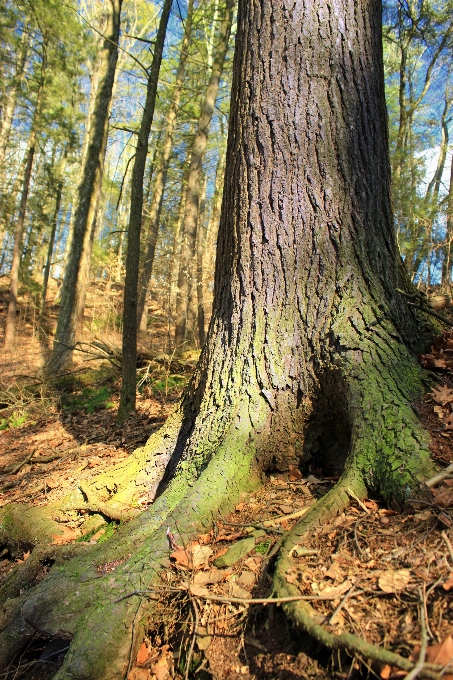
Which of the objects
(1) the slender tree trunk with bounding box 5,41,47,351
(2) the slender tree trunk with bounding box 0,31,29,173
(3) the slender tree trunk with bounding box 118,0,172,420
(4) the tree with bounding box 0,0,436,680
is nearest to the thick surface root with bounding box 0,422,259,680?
(4) the tree with bounding box 0,0,436,680

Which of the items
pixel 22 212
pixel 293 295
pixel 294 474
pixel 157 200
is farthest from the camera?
pixel 22 212

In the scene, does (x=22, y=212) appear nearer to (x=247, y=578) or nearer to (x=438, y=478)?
(x=247, y=578)

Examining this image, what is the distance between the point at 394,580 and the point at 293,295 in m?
1.63

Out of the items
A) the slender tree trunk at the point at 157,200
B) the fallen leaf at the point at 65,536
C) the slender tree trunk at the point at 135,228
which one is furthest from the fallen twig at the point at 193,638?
the slender tree trunk at the point at 157,200

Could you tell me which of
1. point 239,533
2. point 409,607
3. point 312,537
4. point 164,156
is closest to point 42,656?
point 239,533

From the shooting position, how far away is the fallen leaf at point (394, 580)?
144cm

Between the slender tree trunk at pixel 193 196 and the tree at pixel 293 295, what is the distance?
7.33 meters

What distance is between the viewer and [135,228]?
541cm

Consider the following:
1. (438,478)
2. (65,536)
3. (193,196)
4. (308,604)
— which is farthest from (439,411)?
(193,196)

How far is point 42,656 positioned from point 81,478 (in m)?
1.52

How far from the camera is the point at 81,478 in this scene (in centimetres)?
353

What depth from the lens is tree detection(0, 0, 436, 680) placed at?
2.39 metres

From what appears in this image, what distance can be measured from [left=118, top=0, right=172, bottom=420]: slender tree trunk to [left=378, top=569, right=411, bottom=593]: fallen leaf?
14.7ft

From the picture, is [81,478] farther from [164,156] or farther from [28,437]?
[164,156]
